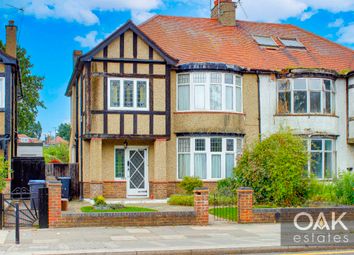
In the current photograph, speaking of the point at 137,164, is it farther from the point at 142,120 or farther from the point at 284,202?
the point at 284,202

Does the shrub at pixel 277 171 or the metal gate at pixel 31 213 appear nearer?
the metal gate at pixel 31 213

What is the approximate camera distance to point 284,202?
66.3 feet

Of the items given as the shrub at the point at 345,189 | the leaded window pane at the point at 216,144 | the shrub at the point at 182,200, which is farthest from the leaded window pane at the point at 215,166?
the shrub at the point at 345,189

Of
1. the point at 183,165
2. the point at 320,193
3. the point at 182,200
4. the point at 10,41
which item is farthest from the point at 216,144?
the point at 10,41

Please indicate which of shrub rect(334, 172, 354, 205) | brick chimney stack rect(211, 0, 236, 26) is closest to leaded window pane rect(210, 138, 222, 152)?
shrub rect(334, 172, 354, 205)

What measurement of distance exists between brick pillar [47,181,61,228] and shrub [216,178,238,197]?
7648 millimetres

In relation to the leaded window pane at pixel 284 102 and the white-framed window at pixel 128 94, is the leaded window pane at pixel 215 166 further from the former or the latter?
the leaded window pane at pixel 284 102

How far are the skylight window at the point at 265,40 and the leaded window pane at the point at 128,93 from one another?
9.30 meters

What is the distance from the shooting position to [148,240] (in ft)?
49.7

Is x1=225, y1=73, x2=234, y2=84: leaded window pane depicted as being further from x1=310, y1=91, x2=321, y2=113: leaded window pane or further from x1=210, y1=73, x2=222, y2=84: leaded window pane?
x1=310, y1=91, x2=321, y2=113: leaded window pane

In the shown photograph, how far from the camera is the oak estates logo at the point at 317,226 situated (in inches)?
601

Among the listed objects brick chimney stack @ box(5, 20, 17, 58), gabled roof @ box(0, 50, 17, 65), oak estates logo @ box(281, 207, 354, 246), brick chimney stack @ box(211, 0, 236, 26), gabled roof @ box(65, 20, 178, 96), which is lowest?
oak estates logo @ box(281, 207, 354, 246)

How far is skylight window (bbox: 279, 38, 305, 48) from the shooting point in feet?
107

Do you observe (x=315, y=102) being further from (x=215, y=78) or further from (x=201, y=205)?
(x=201, y=205)
